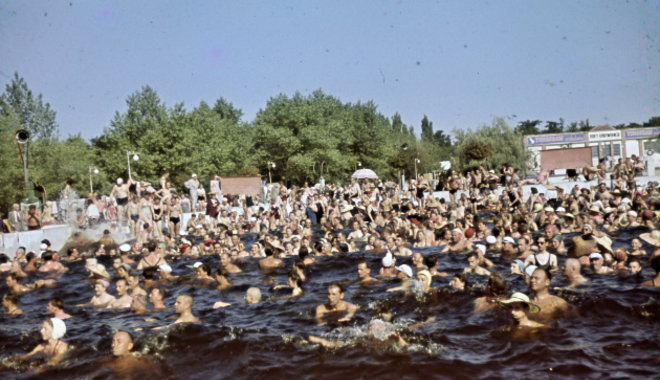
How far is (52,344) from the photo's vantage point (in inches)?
297

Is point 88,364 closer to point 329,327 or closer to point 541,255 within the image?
point 329,327

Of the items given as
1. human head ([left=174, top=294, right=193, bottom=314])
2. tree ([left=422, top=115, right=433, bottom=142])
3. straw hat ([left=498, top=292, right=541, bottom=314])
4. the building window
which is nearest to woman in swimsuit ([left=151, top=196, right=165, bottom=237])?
human head ([left=174, top=294, right=193, bottom=314])

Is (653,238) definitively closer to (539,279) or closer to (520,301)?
(539,279)

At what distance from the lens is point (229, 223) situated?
22344mm

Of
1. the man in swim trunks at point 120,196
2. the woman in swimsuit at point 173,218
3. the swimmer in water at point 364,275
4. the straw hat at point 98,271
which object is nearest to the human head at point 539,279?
the swimmer in water at point 364,275

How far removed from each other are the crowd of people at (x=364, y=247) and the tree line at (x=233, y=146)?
555 inches

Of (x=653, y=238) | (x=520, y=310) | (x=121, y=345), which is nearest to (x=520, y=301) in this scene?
(x=520, y=310)

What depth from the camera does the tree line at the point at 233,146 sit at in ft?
136

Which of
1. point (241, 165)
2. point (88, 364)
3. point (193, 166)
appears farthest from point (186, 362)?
point (241, 165)

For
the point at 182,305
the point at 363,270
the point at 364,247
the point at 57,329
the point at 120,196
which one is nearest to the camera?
the point at 57,329

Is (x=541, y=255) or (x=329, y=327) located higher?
(x=541, y=255)

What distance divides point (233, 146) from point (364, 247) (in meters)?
32.2

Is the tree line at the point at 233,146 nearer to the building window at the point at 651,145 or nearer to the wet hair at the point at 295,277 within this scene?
the building window at the point at 651,145

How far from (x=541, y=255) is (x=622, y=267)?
1.45m
